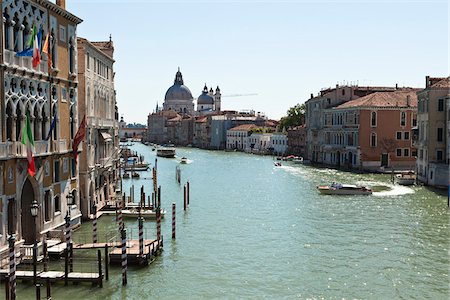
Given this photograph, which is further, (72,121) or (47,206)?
(72,121)

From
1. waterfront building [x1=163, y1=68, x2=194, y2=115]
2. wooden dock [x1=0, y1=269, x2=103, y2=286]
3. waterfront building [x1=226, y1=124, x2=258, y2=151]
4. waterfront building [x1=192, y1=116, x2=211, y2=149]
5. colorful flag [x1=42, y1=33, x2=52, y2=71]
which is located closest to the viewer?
wooden dock [x1=0, y1=269, x2=103, y2=286]

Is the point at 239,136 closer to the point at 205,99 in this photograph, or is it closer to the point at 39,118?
the point at 205,99

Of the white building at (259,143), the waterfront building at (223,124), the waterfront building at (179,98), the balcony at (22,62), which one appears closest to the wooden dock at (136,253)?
the balcony at (22,62)

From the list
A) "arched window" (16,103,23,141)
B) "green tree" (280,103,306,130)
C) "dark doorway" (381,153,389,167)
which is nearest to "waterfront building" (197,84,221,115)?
"green tree" (280,103,306,130)

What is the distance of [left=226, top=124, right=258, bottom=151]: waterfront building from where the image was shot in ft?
265

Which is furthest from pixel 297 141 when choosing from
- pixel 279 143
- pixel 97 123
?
pixel 97 123

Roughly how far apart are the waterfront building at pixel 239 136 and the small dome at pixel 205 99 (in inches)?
1628

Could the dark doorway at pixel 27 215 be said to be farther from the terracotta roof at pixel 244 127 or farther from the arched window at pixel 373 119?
the terracotta roof at pixel 244 127

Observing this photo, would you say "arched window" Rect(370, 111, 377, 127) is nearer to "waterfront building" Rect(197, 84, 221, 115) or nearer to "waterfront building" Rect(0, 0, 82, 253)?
"waterfront building" Rect(0, 0, 82, 253)

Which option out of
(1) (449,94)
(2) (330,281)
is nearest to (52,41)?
(2) (330,281)

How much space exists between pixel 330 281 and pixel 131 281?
4202mm

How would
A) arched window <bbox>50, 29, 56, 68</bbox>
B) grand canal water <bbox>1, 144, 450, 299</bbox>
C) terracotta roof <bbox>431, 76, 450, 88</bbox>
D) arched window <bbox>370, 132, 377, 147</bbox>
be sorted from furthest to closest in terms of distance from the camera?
arched window <bbox>370, 132, 377, 147</bbox>
terracotta roof <bbox>431, 76, 450, 88</bbox>
arched window <bbox>50, 29, 56, 68</bbox>
grand canal water <bbox>1, 144, 450, 299</bbox>

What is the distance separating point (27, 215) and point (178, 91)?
11577 cm

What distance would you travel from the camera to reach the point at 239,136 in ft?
271
